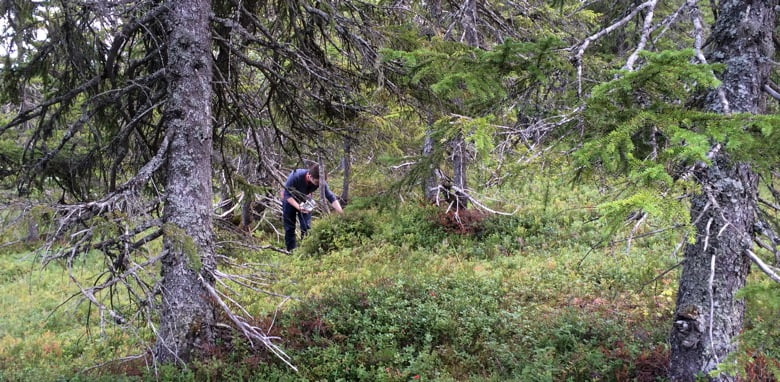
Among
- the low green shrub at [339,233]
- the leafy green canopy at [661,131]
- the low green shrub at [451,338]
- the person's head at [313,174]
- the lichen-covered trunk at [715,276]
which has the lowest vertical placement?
the low green shrub at [451,338]

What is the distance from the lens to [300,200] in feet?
30.0

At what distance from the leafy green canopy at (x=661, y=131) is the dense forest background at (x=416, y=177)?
0.06 feet

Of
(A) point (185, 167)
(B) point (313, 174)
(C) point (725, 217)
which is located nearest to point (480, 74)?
(C) point (725, 217)

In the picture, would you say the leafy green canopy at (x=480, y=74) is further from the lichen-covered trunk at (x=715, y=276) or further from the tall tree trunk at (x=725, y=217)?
the lichen-covered trunk at (x=715, y=276)

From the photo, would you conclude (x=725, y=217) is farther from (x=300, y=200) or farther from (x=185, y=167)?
(x=300, y=200)

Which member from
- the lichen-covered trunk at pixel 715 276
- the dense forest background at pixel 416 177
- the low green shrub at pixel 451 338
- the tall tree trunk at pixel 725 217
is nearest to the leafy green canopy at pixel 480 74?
the dense forest background at pixel 416 177

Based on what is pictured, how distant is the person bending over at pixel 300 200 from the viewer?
32.5ft

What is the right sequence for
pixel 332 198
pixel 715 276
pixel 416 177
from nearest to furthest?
1. pixel 715 276
2. pixel 416 177
3. pixel 332 198

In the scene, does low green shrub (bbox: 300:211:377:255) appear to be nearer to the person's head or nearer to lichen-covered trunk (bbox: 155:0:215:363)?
the person's head

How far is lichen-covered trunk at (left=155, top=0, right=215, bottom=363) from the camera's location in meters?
5.33

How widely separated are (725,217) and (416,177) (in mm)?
2752

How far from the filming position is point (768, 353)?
5438mm

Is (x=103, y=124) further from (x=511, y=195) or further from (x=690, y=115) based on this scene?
(x=511, y=195)

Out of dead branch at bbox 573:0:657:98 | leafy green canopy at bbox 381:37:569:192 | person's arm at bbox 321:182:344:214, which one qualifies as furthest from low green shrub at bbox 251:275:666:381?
dead branch at bbox 573:0:657:98
